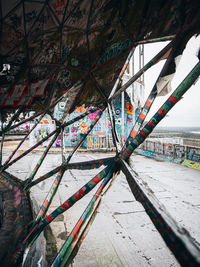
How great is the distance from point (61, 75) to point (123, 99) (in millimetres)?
13599

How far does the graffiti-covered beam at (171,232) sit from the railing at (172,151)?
10149 mm

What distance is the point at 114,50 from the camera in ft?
7.59

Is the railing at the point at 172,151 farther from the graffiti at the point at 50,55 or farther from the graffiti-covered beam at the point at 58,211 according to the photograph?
the graffiti-covered beam at the point at 58,211

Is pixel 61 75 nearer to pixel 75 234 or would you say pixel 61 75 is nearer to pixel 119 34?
pixel 119 34

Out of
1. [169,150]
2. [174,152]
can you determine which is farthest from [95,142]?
[174,152]

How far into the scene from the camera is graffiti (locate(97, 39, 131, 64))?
7.07 feet

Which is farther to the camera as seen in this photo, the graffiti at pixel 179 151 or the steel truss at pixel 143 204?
the graffiti at pixel 179 151

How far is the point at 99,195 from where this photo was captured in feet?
5.12

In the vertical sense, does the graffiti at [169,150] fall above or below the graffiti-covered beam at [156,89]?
below

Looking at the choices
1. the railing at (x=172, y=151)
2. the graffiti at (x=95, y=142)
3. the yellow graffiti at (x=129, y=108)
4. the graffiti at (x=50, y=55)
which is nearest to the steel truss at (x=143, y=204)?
the graffiti at (x=50, y=55)

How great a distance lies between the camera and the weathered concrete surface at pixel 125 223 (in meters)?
2.93

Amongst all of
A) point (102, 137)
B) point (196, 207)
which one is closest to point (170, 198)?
point (196, 207)

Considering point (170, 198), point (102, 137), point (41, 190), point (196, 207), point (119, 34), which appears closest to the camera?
point (119, 34)

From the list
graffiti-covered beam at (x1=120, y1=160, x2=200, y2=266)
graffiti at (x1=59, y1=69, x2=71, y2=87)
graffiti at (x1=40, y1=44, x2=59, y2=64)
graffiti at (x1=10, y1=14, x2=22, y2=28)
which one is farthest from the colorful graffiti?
graffiti at (x1=10, y1=14, x2=22, y2=28)
